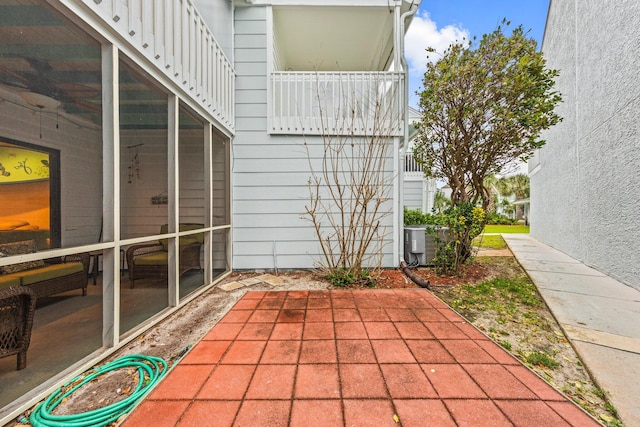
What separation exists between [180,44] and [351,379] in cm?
380

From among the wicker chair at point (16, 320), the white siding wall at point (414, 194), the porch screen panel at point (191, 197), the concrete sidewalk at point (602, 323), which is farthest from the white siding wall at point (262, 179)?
the white siding wall at point (414, 194)

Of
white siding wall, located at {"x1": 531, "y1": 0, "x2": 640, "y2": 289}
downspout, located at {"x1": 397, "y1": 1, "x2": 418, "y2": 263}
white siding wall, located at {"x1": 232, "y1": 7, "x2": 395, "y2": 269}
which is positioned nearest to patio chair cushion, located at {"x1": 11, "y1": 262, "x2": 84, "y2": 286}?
white siding wall, located at {"x1": 232, "y1": 7, "x2": 395, "y2": 269}

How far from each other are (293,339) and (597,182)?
6174 mm

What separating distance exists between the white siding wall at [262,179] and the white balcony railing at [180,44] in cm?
36

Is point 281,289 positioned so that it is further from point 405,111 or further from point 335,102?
point 405,111

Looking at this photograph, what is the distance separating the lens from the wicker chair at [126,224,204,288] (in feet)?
8.38

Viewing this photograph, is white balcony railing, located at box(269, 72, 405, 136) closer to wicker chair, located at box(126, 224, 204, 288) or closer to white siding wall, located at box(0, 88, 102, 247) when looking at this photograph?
wicker chair, located at box(126, 224, 204, 288)

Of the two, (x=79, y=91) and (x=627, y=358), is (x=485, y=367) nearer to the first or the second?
(x=627, y=358)

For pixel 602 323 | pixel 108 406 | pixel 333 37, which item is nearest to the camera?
pixel 108 406

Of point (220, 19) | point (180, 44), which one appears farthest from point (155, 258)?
point (220, 19)

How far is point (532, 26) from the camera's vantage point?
11.8 ft

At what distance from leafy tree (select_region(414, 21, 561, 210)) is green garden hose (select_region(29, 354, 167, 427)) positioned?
491 centimetres

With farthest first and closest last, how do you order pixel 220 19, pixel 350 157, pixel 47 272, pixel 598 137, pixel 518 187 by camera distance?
pixel 518 187, pixel 598 137, pixel 350 157, pixel 220 19, pixel 47 272

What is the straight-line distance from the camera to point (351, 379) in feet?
5.50
